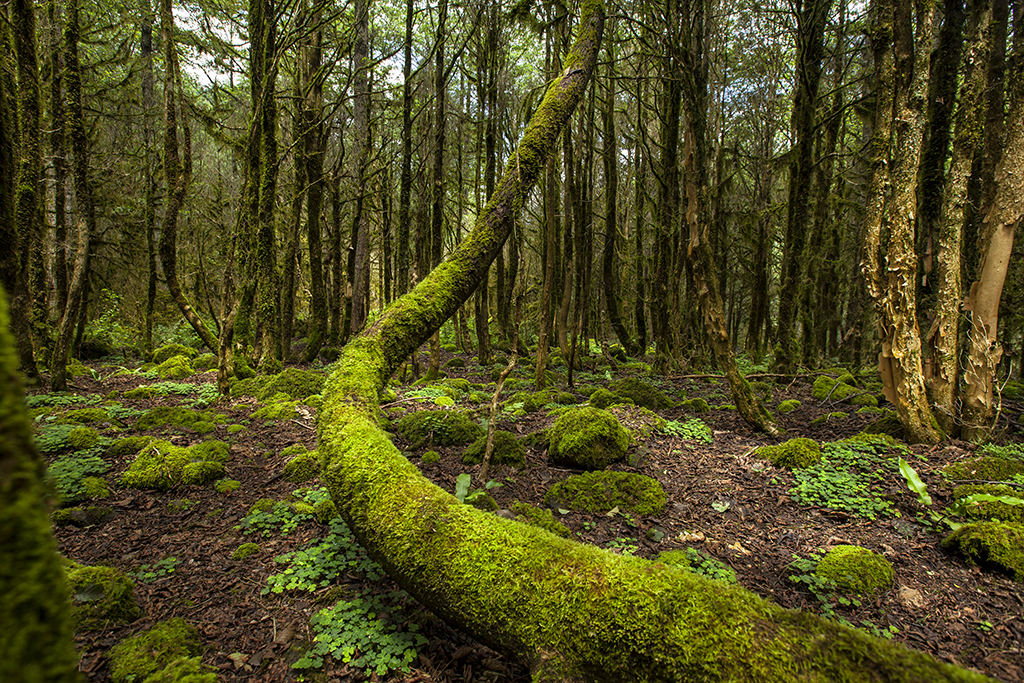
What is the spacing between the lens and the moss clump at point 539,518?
10.8 feet

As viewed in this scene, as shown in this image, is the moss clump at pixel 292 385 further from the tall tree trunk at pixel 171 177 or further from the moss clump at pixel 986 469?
the moss clump at pixel 986 469

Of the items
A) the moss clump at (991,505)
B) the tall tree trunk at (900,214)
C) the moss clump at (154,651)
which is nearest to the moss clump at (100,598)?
the moss clump at (154,651)

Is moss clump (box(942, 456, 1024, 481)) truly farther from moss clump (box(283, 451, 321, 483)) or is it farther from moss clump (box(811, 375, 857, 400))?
moss clump (box(283, 451, 321, 483))

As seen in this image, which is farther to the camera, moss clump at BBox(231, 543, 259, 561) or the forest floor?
moss clump at BBox(231, 543, 259, 561)

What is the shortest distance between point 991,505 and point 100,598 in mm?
6301

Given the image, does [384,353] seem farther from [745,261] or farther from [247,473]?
[745,261]

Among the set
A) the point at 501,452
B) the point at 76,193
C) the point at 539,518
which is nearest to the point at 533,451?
the point at 501,452

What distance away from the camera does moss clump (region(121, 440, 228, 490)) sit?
389 cm

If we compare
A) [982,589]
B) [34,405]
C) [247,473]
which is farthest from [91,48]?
[982,589]

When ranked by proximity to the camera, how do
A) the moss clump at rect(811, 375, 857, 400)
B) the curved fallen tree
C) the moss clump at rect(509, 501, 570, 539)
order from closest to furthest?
the curved fallen tree
the moss clump at rect(509, 501, 570, 539)
the moss clump at rect(811, 375, 857, 400)

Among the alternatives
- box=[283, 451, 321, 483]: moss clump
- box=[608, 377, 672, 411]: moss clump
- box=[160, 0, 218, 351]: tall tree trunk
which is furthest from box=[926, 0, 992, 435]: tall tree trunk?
box=[160, 0, 218, 351]: tall tree trunk

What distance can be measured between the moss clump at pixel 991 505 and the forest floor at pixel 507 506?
18cm

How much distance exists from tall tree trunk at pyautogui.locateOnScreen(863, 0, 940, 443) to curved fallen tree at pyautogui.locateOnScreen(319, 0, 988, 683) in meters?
4.77

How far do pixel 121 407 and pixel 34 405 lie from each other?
0.94m
